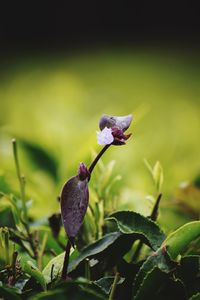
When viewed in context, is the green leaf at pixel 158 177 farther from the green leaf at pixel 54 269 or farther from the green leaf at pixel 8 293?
the green leaf at pixel 8 293

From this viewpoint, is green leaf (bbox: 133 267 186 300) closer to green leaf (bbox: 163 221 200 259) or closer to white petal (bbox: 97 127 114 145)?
green leaf (bbox: 163 221 200 259)

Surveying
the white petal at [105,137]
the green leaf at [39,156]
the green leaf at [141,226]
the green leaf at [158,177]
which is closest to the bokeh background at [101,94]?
the green leaf at [39,156]

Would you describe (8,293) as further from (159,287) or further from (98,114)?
(98,114)

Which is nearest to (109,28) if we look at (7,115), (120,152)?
(7,115)

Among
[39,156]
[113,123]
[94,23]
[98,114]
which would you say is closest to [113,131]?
[113,123]

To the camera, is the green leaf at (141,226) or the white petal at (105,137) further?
the green leaf at (141,226)
